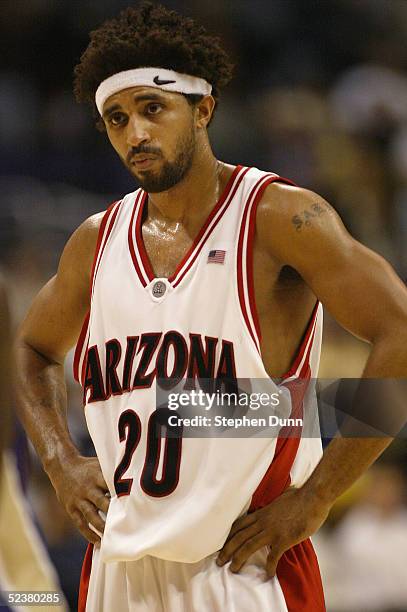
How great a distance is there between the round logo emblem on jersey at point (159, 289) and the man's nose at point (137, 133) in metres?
0.31

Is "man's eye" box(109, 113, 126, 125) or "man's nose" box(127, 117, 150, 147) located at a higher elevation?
"man's eye" box(109, 113, 126, 125)

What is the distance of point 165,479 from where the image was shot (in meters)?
2.16

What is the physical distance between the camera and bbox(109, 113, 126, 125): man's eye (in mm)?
2344

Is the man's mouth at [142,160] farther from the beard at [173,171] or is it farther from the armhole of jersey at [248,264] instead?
the armhole of jersey at [248,264]

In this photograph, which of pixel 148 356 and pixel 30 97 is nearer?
pixel 148 356

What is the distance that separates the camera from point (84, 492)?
2.36 m

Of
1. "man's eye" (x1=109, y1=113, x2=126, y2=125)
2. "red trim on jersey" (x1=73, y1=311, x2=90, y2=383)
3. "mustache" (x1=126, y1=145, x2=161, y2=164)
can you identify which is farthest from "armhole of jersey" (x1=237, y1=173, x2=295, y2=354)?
"red trim on jersey" (x1=73, y1=311, x2=90, y2=383)

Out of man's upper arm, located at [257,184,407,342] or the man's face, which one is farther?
the man's face

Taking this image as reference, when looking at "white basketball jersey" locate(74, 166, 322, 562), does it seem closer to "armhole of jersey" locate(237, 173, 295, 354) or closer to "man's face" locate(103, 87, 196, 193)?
"armhole of jersey" locate(237, 173, 295, 354)

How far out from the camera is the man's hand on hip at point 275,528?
6.99 ft

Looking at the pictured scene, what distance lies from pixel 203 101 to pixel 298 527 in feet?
3.29

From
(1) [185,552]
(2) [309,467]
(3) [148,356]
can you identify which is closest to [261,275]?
(3) [148,356]

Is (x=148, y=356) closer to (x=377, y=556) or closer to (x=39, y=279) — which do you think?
(x=39, y=279)

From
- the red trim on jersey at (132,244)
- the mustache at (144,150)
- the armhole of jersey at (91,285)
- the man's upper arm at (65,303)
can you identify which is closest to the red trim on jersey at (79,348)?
the armhole of jersey at (91,285)
